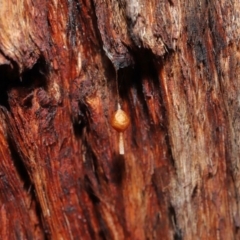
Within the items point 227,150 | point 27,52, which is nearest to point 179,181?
point 227,150

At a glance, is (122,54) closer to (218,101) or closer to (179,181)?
(218,101)

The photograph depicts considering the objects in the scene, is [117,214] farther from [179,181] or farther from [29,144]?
[29,144]

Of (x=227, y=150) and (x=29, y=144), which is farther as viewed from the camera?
(x=227, y=150)

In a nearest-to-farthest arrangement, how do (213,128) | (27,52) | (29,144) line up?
(27,52)
(29,144)
(213,128)

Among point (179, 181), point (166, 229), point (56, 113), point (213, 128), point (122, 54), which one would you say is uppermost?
point (122, 54)

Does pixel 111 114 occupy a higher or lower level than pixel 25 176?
higher

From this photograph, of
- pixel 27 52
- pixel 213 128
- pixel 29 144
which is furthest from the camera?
pixel 213 128

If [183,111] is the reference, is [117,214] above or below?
below
